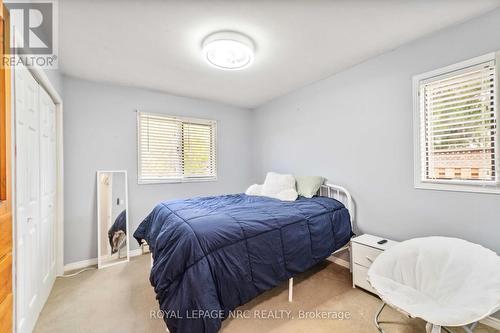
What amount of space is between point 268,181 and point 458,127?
2.13 meters

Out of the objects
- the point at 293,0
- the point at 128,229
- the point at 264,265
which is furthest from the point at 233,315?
the point at 293,0

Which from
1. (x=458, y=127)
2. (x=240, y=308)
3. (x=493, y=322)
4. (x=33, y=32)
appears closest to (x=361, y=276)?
(x=493, y=322)

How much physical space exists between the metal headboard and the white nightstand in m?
0.40

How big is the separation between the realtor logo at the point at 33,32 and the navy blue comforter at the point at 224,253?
4.97 feet

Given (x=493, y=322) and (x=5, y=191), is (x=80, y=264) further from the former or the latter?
(x=493, y=322)

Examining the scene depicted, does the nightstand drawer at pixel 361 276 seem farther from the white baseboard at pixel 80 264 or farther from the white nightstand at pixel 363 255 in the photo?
the white baseboard at pixel 80 264

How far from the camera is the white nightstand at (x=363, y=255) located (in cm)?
203

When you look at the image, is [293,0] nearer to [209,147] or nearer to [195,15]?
[195,15]

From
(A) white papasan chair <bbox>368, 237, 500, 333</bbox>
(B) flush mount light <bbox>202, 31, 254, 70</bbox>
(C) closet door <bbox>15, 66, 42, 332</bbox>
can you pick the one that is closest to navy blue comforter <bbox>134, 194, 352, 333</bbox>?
(A) white papasan chair <bbox>368, 237, 500, 333</bbox>

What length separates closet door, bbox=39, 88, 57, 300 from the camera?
1917mm

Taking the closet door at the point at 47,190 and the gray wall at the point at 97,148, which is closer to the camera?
the closet door at the point at 47,190

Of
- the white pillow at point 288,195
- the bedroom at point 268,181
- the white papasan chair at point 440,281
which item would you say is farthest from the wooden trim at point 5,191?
the white pillow at point 288,195

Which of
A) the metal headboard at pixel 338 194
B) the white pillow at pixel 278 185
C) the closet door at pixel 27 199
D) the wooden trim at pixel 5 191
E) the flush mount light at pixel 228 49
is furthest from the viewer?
the white pillow at pixel 278 185

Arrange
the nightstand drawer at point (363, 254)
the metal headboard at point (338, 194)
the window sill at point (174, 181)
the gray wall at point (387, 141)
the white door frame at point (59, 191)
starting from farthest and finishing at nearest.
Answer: the window sill at point (174, 181), the metal headboard at point (338, 194), the white door frame at point (59, 191), the nightstand drawer at point (363, 254), the gray wall at point (387, 141)
